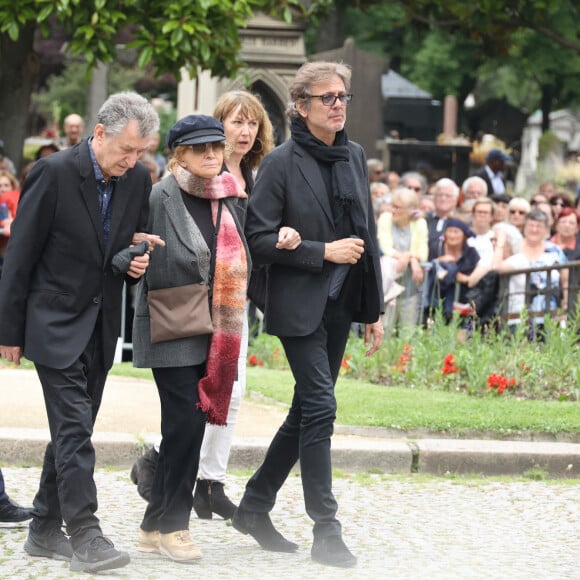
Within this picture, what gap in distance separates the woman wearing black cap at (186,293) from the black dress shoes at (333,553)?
1.63 ft

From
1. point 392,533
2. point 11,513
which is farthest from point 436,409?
point 11,513

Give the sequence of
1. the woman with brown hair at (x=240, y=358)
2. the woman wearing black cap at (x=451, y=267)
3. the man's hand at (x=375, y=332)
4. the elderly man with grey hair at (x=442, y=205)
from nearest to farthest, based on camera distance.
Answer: the man's hand at (x=375, y=332) < the woman with brown hair at (x=240, y=358) < the woman wearing black cap at (x=451, y=267) < the elderly man with grey hair at (x=442, y=205)

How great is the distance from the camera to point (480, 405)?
1013 centimetres

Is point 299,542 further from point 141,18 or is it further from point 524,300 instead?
point 141,18

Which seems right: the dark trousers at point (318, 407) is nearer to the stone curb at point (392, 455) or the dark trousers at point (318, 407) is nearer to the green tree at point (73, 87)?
the stone curb at point (392, 455)

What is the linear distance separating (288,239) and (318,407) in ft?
2.29

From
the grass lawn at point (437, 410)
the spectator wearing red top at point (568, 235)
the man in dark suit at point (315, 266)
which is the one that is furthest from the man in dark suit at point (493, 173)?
the man in dark suit at point (315, 266)

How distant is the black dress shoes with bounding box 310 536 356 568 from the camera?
604 centimetres

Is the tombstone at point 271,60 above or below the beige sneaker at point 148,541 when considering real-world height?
above

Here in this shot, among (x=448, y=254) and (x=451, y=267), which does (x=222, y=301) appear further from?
(x=448, y=254)

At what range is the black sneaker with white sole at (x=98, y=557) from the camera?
19.0 ft

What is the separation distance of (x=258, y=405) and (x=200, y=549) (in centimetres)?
386

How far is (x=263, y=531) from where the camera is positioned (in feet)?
21.2

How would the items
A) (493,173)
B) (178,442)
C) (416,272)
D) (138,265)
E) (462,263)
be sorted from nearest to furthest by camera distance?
(138,265) < (178,442) < (416,272) < (462,263) < (493,173)
